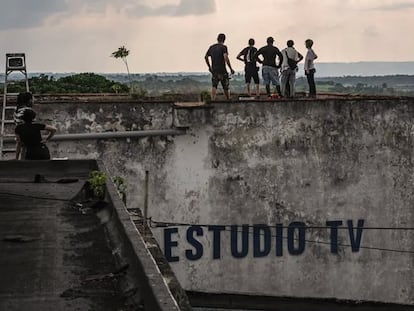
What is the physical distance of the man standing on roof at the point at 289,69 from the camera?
16.5 metres

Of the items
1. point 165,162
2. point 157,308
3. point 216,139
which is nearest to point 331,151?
point 216,139

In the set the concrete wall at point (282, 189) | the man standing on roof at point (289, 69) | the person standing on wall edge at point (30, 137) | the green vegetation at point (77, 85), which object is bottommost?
the concrete wall at point (282, 189)

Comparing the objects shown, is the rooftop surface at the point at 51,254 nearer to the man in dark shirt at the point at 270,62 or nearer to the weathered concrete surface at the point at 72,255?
the weathered concrete surface at the point at 72,255

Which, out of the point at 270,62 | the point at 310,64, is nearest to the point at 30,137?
the point at 270,62

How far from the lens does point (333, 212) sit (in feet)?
50.1

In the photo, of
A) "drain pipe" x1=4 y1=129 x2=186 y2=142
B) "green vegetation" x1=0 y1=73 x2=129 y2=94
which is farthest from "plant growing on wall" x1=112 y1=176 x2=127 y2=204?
"green vegetation" x1=0 y1=73 x2=129 y2=94

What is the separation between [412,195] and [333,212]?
156 centimetres

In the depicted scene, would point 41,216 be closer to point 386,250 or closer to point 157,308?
point 157,308

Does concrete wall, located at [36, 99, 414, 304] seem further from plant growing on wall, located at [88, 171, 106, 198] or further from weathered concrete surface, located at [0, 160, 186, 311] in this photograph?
plant growing on wall, located at [88, 171, 106, 198]

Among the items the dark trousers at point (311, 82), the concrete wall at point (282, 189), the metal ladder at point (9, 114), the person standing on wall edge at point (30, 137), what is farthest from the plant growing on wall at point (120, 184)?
the dark trousers at point (311, 82)

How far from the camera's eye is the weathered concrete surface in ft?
16.3

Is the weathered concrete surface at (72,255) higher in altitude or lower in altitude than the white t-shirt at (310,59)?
lower

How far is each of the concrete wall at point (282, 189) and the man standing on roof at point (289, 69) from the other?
58.0 inches

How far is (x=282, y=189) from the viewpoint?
15.2 metres
